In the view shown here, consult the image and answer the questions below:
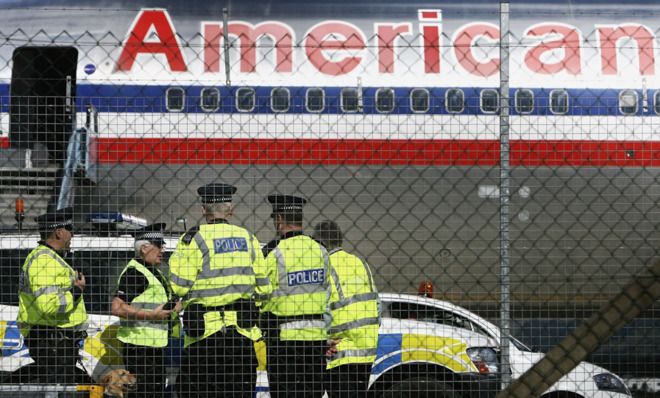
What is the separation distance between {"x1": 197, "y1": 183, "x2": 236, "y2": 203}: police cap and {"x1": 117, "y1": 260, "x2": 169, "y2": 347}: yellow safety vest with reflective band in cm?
85

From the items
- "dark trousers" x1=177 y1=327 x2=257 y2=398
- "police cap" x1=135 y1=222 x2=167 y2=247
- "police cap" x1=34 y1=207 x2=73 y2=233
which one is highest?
"police cap" x1=34 y1=207 x2=73 y2=233

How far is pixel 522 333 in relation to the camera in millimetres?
5859

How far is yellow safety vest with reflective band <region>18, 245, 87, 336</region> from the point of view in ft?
18.9

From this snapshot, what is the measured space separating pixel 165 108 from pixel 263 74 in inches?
227

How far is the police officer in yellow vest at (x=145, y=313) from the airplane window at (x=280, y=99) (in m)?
5.91

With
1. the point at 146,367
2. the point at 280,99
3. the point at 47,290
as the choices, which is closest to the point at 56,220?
the point at 47,290

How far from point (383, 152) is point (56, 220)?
4.43 m

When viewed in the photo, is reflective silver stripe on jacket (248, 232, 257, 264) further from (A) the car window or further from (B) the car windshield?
(B) the car windshield

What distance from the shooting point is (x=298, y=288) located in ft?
18.2

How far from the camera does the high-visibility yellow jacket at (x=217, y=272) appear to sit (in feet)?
17.5

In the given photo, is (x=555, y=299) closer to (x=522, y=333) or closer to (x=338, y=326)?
(x=522, y=333)

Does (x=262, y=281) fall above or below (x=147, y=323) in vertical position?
above

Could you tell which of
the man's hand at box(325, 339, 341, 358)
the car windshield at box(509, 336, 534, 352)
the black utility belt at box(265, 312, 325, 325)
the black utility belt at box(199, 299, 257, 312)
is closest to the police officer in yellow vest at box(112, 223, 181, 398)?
the black utility belt at box(199, 299, 257, 312)

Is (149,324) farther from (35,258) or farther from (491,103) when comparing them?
(491,103)
